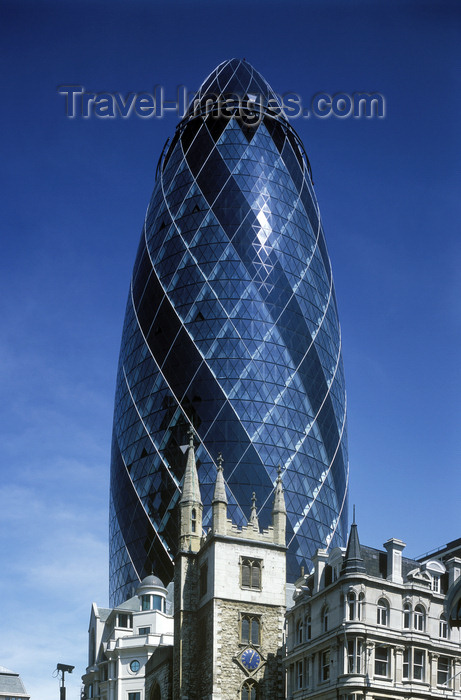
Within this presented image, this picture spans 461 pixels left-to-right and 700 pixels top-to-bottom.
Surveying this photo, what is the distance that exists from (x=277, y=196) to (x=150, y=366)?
20.8 meters

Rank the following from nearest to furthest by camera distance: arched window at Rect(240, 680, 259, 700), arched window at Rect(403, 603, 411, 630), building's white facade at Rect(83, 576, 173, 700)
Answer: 1. arched window at Rect(403, 603, 411, 630)
2. arched window at Rect(240, 680, 259, 700)
3. building's white facade at Rect(83, 576, 173, 700)

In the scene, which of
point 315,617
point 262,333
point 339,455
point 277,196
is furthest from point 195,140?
point 315,617

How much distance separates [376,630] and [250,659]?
1028cm

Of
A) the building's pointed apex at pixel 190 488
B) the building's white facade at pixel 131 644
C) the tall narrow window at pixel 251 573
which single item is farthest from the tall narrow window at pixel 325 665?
the building's pointed apex at pixel 190 488

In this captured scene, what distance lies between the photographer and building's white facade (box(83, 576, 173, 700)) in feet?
205

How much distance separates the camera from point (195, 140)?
95062mm

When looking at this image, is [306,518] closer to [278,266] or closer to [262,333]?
[262,333]

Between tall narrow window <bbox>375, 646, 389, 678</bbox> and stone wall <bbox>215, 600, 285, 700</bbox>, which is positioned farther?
stone wall <bbox>215, 600, 285, 700</bbox>

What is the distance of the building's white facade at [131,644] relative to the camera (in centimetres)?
6262

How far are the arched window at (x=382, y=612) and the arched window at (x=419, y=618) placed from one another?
165cm

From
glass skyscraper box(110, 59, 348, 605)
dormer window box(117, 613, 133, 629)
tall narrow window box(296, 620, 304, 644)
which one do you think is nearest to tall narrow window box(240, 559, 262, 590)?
tall narrow window box(296, 620, 304, 644)

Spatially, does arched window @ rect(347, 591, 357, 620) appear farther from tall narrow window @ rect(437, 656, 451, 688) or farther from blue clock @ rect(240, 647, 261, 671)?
blue clock @ rect(240, 647, 261, 671)

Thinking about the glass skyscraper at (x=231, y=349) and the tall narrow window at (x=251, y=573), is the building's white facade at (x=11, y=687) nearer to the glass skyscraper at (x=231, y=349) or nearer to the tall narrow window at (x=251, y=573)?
the glass skyscraper at (x=231, y=349)

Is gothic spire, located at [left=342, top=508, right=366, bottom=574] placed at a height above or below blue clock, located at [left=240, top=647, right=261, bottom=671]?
above
